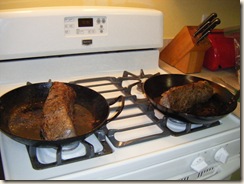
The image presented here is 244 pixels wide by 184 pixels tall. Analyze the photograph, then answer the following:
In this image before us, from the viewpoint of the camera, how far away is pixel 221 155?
691mm

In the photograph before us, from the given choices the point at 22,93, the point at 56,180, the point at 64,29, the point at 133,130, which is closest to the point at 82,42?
the point at 64,29

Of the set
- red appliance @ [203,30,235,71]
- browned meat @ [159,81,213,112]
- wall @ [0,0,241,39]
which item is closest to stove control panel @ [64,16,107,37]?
wall @ [0,0,241,39]

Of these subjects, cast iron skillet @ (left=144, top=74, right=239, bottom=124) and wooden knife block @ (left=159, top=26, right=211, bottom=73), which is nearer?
cast iron skillet @ (left=144, top=74, right=239, bottom=124)

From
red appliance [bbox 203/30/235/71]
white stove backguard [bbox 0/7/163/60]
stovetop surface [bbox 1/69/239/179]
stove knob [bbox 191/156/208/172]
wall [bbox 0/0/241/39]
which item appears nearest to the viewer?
stovetop surface [bbox 1/69/239/179]

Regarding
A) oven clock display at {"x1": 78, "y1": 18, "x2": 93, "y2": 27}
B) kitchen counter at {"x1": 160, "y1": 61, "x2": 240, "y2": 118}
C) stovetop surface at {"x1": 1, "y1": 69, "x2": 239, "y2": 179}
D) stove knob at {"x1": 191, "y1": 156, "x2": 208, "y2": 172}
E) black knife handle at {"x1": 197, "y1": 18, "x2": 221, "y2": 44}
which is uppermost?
oven clock display at {"x1": 78, "y1": 18, "x2": 93, "y2": 27}

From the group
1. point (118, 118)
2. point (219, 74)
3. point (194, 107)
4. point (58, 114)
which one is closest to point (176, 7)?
point (219, 74)

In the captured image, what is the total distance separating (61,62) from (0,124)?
389 mm

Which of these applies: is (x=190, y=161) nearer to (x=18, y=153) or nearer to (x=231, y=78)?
(x=18, y=153)

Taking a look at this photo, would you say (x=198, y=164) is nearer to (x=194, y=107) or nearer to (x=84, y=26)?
(x=194, y=107)

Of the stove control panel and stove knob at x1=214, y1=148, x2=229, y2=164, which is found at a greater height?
the stove control panel

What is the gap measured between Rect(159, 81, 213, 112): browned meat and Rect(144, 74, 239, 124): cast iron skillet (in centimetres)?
2

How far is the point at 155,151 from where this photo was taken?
0.60m

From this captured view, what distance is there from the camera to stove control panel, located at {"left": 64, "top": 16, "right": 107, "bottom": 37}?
2.93ft

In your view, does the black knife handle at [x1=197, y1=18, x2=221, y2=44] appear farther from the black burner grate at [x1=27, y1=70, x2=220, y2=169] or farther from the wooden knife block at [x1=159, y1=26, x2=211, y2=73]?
the black burner grate at [x1=27, y1=70, x2=220, y2=169]
